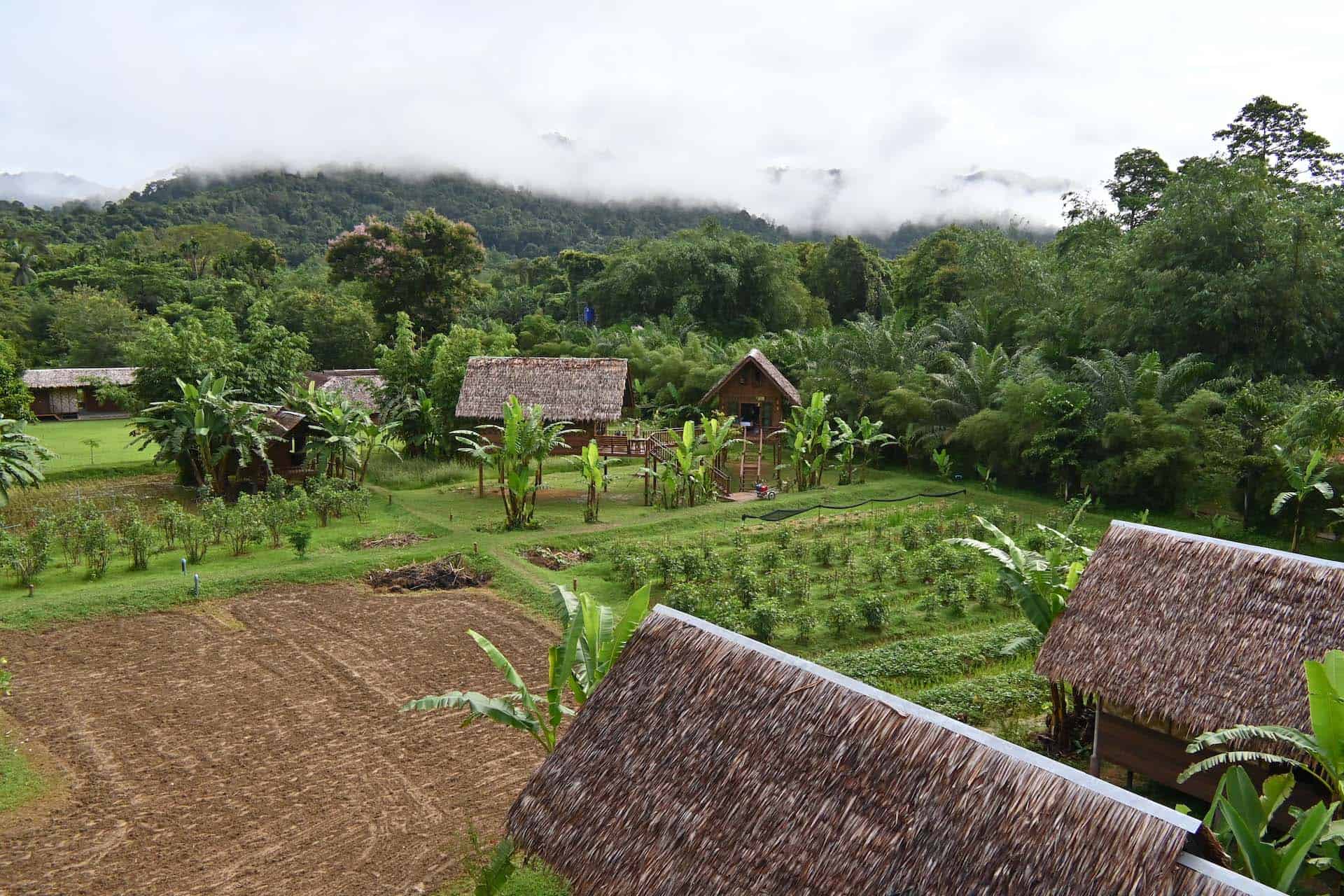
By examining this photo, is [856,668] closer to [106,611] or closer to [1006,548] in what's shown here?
[1006,548]

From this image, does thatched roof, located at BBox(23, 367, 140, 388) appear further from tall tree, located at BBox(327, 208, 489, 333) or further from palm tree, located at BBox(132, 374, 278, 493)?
palm tree, located at BBox(132, 374, 278, 493)

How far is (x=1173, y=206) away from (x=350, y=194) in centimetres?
11080

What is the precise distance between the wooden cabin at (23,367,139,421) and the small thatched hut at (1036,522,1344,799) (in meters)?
34.9

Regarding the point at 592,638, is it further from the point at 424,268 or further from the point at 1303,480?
the point at 424,268

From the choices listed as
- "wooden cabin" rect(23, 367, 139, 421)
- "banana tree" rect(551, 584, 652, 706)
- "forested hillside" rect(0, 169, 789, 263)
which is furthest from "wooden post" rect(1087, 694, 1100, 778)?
"forested hillside" rect(0, 169, 789, 263)

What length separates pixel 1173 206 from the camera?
21125mm

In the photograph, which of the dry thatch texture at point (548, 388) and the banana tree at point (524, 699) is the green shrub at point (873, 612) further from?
the dry thatch texture at point (548, 388)

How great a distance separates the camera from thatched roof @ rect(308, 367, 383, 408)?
1091 inches

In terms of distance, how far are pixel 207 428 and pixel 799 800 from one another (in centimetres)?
1763

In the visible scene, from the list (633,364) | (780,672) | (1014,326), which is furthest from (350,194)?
(780,672)

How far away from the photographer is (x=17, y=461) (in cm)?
1669

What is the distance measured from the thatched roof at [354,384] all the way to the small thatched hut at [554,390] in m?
3.74

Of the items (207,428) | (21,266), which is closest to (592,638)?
(207,428)

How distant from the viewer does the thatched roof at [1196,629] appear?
7.16m
